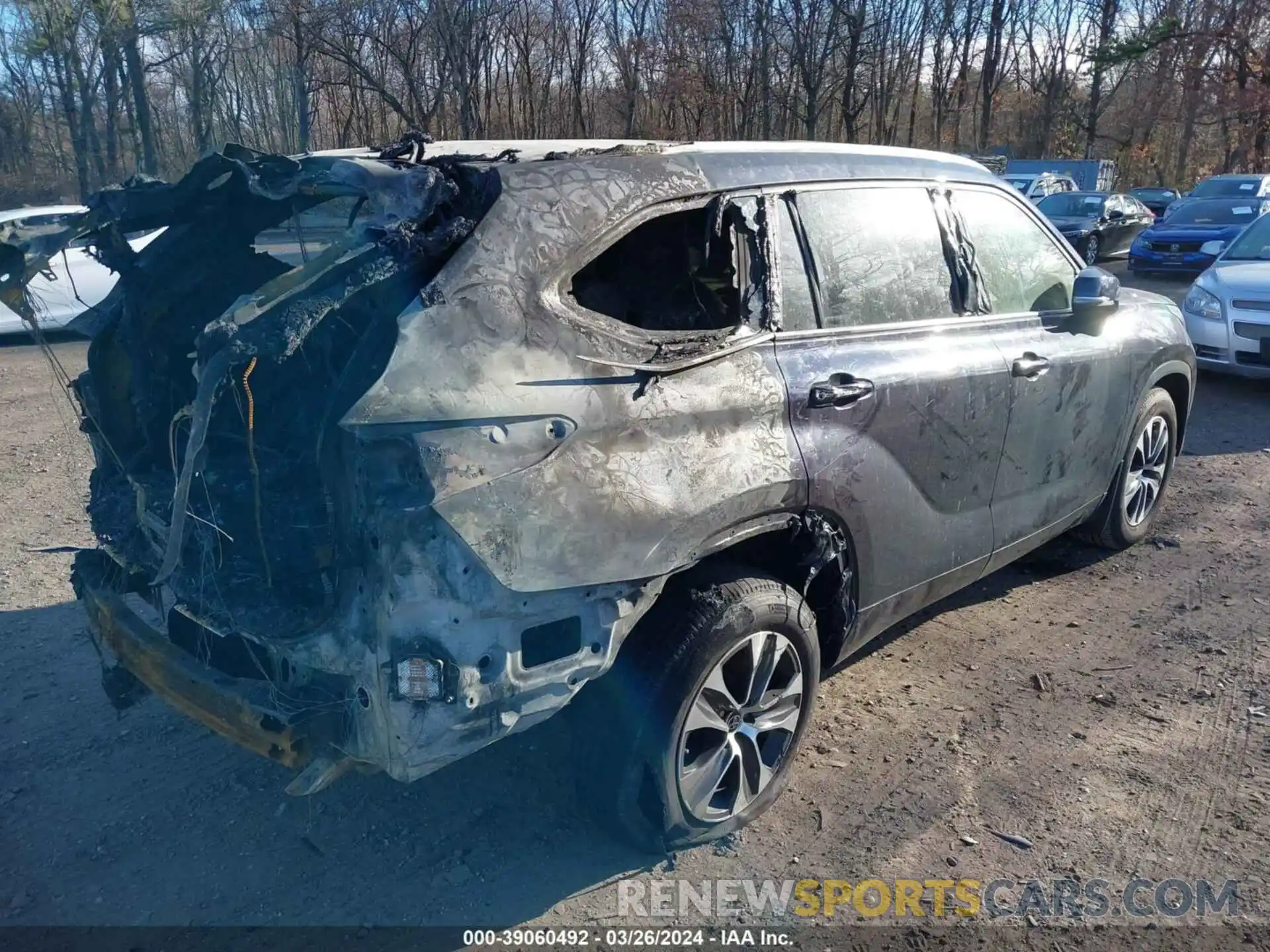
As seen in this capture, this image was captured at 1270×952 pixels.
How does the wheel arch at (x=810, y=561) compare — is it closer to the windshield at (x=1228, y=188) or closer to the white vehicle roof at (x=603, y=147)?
the white vehicle roof at (x=603, y=147)

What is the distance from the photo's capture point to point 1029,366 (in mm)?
3979

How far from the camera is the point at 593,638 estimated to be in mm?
2566

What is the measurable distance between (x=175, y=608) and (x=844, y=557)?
2.14m

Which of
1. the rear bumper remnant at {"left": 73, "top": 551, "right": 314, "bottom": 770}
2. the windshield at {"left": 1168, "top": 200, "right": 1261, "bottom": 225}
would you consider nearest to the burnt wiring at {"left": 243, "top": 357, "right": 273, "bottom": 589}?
the rear bumper remnant at {"left": 73, "top": 551, "right": 314, "bottom": 770}

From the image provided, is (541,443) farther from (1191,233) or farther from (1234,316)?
(1191,233)

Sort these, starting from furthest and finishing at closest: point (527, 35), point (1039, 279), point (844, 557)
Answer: point (527, 35) → point (1039, 279) → point (844, 557)

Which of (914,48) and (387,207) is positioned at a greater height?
(914,48)

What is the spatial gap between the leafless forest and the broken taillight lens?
2469 centimetres

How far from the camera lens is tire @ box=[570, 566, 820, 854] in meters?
2.83

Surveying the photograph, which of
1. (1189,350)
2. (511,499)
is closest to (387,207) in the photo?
(511,499)

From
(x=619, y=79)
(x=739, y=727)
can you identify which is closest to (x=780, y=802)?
(x=739, y=727)

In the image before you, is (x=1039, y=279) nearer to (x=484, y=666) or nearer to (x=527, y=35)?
(x=484, y=666)

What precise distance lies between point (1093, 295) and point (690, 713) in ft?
9.18

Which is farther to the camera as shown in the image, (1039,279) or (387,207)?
(1039,279)
